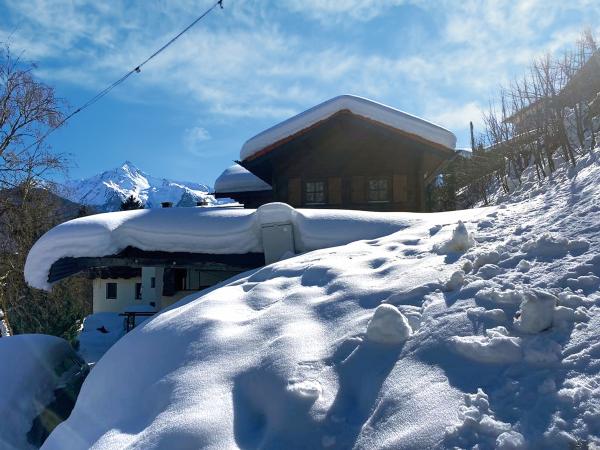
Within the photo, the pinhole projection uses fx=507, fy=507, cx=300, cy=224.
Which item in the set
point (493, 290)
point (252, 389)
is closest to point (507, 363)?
point (493, 290)

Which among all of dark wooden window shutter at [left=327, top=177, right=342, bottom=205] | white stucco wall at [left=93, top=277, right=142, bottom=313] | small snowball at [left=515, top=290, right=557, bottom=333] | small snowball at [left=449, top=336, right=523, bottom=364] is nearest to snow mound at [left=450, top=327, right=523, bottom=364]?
small snowball at [left=449, top=336, right=523, bottom=364]

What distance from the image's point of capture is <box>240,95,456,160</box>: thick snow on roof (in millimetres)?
10195

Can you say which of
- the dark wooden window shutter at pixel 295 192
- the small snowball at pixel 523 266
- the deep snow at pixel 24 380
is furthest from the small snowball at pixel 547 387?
the dark wooden window shutter at pixel 295 192

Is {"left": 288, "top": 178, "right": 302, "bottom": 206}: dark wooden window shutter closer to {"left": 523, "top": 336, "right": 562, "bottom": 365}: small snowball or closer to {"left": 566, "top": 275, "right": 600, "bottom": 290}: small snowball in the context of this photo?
{"left": 566, "top": 275, "right": 600, "bottom": 290}: small snowball

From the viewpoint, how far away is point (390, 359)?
2.79 meters

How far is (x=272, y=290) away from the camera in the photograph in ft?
14.4

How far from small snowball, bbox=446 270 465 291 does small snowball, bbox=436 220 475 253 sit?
2.65 feet

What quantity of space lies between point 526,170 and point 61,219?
17494 millimetres

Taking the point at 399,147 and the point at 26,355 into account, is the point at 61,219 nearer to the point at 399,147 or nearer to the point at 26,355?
the point at 399,147

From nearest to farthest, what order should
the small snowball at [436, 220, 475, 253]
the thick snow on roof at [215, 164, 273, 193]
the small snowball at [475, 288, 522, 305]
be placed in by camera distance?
the small snowball at [475, 288, 522, 305] → the small snowball at [436, 220, 475, 253] → the thick snow on roof at [215, 164, 273, 193]

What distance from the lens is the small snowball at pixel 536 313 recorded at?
2666 millimetres

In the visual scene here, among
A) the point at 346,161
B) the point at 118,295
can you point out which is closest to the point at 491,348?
the point at 346,161

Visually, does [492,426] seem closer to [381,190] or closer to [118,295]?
[381,190]

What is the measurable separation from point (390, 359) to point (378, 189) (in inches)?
368
